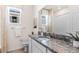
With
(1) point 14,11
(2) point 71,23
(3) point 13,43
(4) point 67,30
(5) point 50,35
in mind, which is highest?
(1) point 14,11

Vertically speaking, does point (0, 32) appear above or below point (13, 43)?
above

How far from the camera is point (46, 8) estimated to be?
7.84 ft

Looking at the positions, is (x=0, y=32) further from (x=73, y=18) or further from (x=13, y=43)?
(x=73, y=18)

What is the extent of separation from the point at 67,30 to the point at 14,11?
4.76 feet

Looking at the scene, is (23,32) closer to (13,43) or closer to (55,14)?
(13,43)

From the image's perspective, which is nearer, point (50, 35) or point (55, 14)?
point (55, 14)

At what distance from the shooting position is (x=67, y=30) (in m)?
1.63

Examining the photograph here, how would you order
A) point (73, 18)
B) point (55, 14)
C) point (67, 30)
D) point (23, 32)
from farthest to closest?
point (23, 32) → point (55, 14) → point (67, 30) → point (73, 18)

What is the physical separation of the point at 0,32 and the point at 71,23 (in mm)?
2088

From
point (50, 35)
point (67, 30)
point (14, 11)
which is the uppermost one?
point (14, 11)

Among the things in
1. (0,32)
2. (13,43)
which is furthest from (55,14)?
(0,32)

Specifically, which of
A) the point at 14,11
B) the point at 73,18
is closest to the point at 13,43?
the point at 14,11
